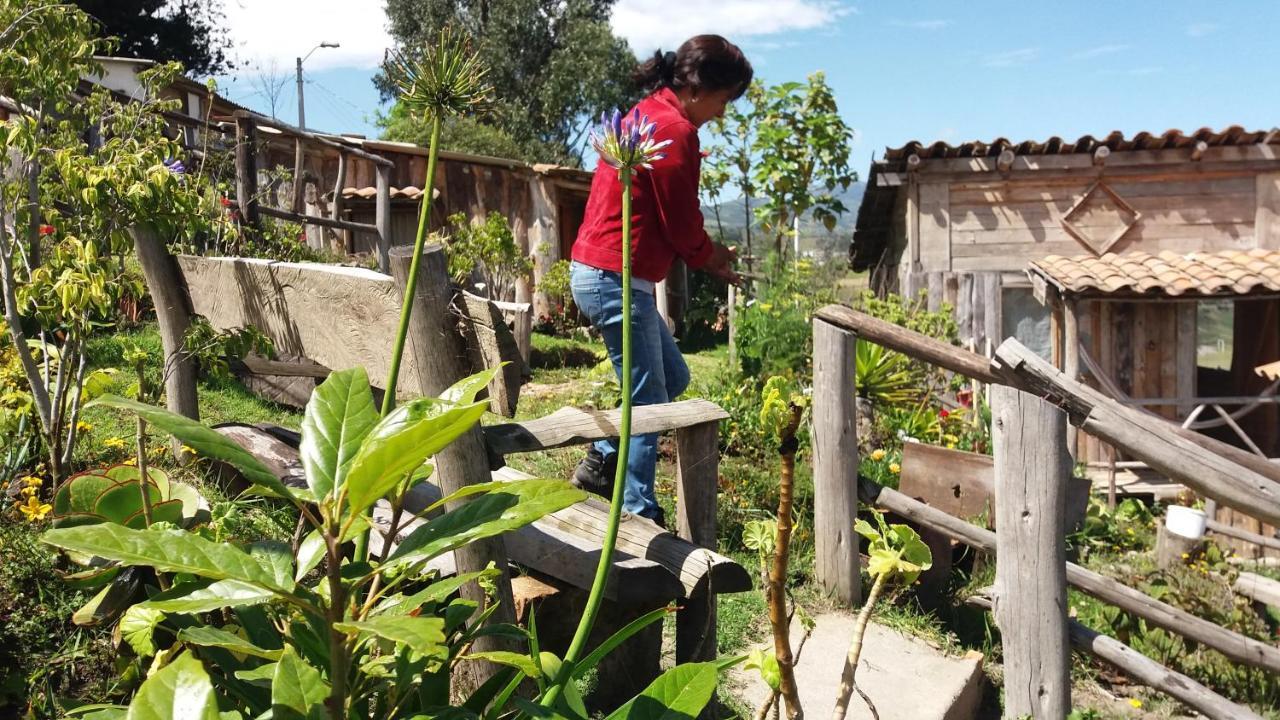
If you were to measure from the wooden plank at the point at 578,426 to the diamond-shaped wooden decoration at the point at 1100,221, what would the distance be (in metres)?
9.19

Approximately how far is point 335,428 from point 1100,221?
36.6 ft

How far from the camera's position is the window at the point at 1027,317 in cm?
1077

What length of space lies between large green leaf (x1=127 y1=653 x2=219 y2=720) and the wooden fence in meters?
2.87

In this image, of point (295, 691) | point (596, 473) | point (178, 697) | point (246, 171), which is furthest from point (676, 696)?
point (246, 171)

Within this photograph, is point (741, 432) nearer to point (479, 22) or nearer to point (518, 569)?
point (518, 569)

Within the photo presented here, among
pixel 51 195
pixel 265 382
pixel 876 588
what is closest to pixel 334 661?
pixel 876 588

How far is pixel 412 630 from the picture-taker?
814mm

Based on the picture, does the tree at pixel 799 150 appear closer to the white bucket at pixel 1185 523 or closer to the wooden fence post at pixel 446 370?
the white bucket at pixel 1185 523

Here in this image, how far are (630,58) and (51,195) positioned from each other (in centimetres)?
2578

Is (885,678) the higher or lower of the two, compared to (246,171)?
lower

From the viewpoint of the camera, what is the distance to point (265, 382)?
609 centimetres

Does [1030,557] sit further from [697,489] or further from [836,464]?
[697,489]

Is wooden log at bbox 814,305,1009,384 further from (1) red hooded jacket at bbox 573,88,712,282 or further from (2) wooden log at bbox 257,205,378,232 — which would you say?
(2) wooden log at bbox 257,205,378,232

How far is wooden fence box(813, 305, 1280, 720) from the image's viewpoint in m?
3.10
